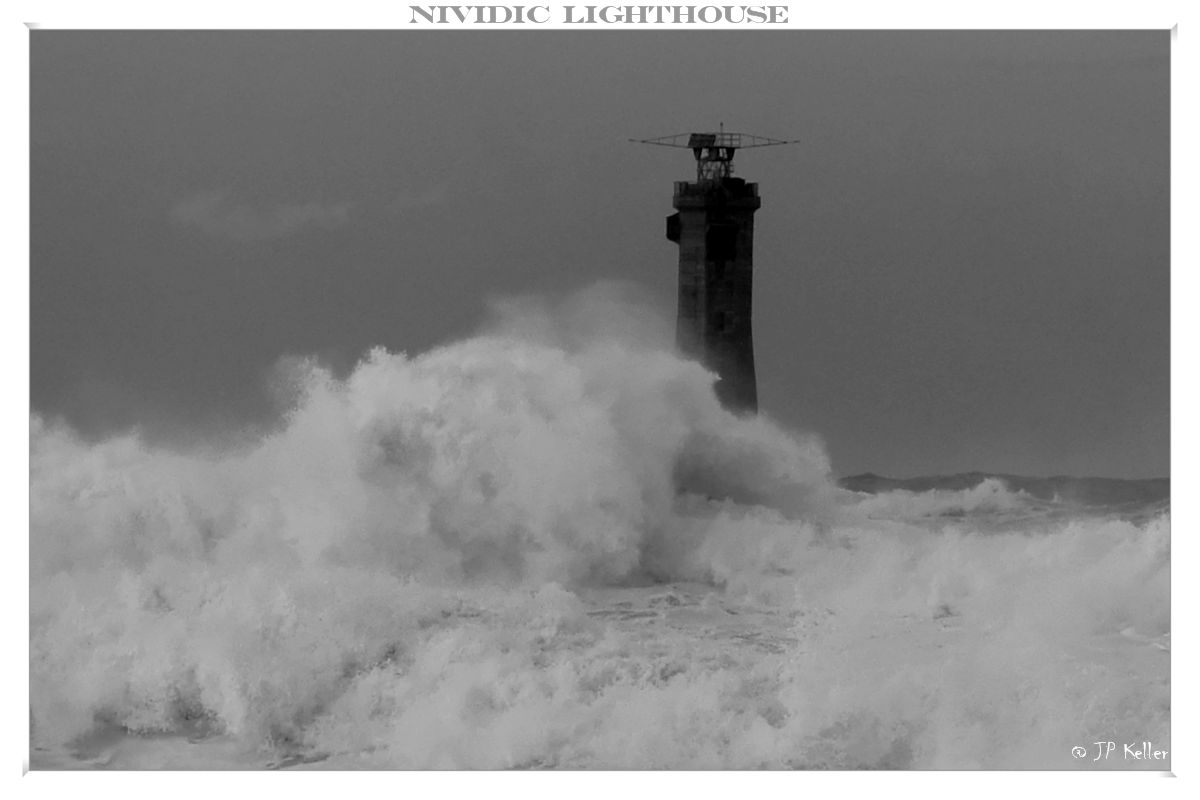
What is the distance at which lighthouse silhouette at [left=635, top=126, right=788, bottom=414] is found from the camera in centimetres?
920

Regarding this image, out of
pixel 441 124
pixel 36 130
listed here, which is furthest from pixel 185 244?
pixel 441 124

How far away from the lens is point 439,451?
9320 millimetres

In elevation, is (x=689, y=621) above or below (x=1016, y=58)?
below

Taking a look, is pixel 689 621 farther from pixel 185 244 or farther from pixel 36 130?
pixel 36 130
